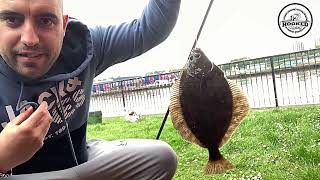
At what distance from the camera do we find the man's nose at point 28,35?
186 cm

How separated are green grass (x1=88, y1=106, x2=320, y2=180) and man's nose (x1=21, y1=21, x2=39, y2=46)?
94.6 inches

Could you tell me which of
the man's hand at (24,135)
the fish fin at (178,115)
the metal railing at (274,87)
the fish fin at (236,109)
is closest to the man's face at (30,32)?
the man's hand at (24,135)

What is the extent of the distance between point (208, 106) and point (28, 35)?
1.05m

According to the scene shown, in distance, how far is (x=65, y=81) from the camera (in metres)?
2.27

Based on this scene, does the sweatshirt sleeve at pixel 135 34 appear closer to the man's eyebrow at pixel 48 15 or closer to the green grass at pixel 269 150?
the man's eyebrow at pixel 48 15

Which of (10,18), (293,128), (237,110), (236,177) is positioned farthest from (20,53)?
(293,128)

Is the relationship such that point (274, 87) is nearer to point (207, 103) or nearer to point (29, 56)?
point (207, 103)

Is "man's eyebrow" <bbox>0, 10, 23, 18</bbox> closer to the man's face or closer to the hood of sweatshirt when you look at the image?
the man's face

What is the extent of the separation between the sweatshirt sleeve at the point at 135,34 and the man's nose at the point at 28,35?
1.95 feet

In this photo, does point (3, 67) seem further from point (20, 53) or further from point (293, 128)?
point (293, 128)

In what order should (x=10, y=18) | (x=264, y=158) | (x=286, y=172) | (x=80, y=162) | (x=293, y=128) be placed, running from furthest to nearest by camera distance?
(x=293, y=128)
(x=264, y=158)
(x=286, y=172)
(x=80, y=162)
(x=10, y=18)

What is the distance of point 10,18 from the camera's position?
1879 millimetres

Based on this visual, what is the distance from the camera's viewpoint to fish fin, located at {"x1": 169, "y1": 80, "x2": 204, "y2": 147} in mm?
2389

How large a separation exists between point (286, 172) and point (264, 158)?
770 mm
